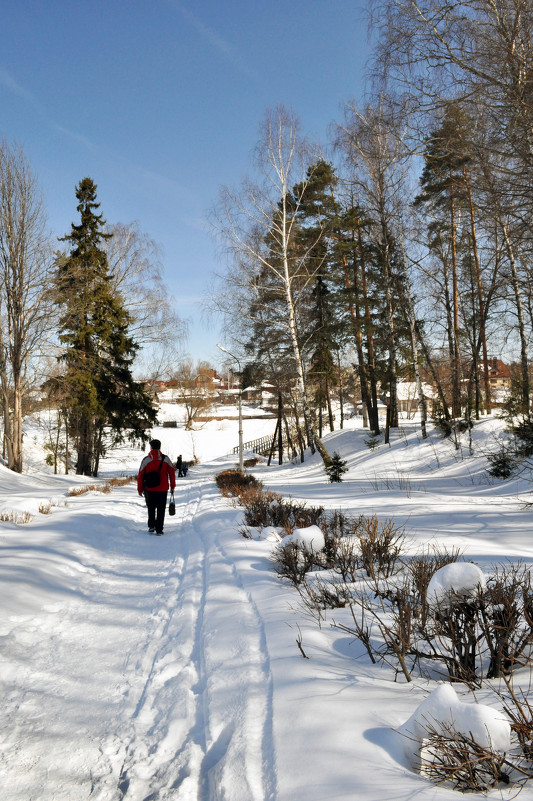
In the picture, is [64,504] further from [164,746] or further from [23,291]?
[23,291]

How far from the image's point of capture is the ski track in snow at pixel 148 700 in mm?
2113

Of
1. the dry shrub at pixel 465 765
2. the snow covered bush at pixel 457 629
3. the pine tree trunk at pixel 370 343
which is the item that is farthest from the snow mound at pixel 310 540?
the pine tree trunk at pixel 370 343

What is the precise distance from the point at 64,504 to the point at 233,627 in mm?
7737

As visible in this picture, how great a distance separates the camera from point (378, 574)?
4.53 meters

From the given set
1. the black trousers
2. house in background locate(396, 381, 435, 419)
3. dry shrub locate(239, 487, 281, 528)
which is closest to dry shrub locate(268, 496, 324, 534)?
dry shrub locate(239, 487, 281, 528)

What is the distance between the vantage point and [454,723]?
1.81 metres

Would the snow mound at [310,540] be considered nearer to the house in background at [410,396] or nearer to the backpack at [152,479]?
the backpack at [152,479]

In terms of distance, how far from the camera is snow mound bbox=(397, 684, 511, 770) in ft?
5.65

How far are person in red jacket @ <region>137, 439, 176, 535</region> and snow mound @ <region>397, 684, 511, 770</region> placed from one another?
6756 mm

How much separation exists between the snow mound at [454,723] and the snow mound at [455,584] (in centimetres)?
84

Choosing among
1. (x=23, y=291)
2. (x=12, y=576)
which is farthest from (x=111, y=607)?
(x=23, y=291)

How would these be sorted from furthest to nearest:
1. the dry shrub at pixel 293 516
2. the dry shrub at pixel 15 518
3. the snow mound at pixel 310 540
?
the dry shrub at pixel 15 518, the dry shrub at pixel 293 516, the snow mound at pixel 310 540

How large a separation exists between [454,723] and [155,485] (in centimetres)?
709

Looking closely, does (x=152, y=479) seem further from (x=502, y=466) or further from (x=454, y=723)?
(x=502, y=466)
